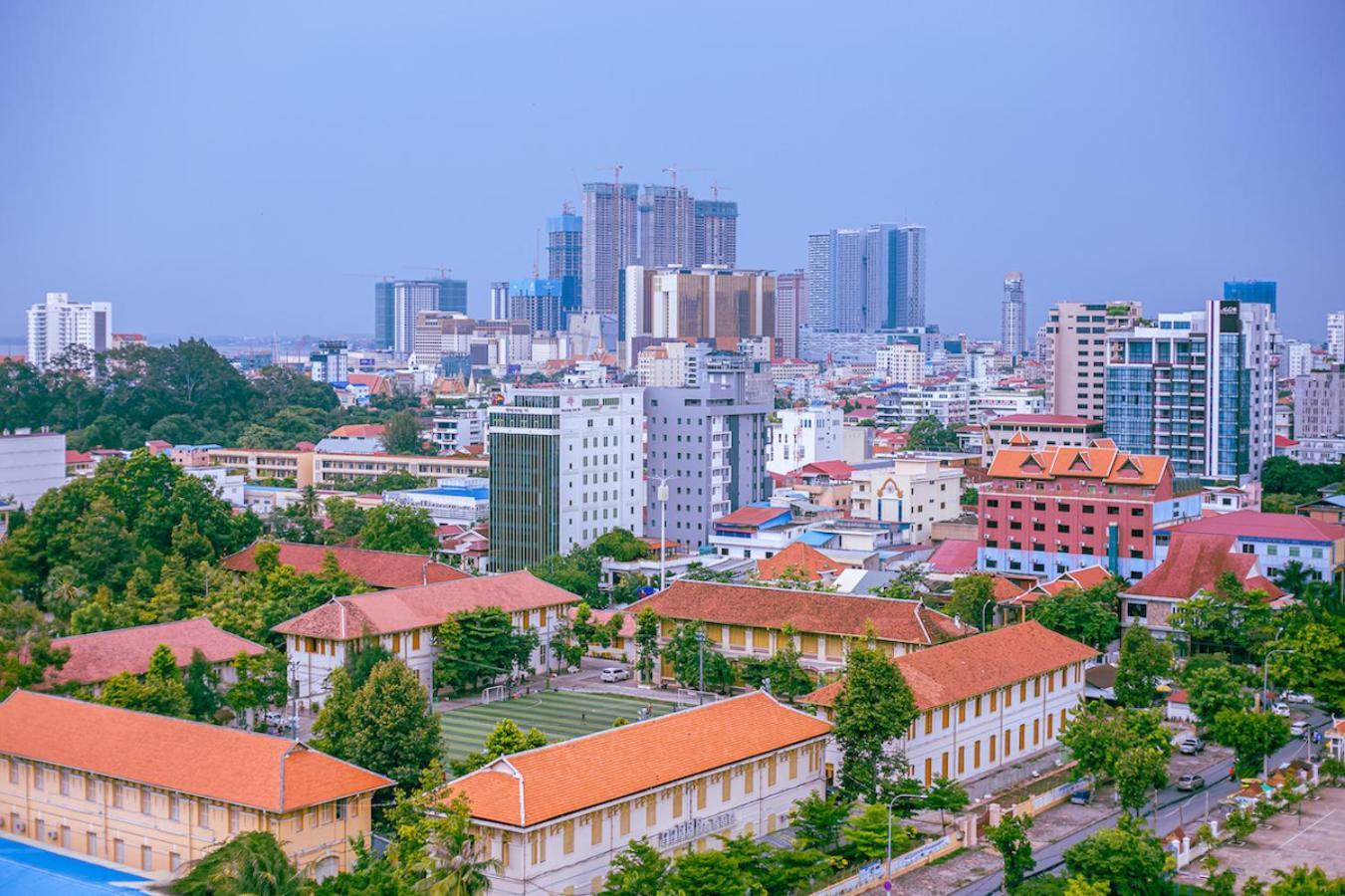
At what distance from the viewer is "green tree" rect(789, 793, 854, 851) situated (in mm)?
17938

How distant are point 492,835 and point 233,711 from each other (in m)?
9.89

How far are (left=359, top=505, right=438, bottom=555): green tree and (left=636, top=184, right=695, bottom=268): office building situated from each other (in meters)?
123

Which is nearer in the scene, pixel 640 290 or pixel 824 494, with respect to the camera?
pixel 824 494

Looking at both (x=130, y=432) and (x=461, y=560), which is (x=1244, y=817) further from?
(x=130, y=432)

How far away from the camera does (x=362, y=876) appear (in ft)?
50.2

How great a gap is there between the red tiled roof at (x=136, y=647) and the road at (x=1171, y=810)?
12247mm

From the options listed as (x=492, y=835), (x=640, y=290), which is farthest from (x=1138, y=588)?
(x=640, y=290)

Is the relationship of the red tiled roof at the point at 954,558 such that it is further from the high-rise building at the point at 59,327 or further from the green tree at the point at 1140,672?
the high-rise building at the point at 59,327

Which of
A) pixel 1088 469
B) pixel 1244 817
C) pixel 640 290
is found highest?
pixel 640 290

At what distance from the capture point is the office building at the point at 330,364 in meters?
116

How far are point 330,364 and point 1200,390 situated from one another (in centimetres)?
8189

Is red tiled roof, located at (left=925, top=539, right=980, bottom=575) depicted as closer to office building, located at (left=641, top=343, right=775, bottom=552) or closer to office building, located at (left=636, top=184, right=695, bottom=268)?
office building, located at (left=641, top=343, right=775, bottom=552)

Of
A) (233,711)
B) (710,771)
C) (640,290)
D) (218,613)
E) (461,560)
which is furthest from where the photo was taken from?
(640,290)

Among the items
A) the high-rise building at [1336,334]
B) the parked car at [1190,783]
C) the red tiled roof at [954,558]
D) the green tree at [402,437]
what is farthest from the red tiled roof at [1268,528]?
the high-rise building at [1336,334]
